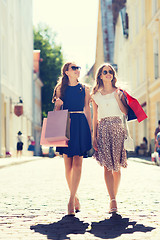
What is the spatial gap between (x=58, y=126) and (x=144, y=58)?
27.0 meters

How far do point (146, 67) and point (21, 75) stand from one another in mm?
11993

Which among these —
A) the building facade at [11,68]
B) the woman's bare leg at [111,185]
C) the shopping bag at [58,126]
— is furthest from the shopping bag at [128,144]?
the building facade at [11,68]

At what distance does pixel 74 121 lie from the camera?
631cm

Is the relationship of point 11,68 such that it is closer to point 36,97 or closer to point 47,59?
point 36,97

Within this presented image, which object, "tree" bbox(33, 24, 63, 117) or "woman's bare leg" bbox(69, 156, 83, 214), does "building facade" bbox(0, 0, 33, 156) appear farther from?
"woman's bare leg" bbox(69, 156, 83, 214)

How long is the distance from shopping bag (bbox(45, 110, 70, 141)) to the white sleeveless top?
53 centimetres

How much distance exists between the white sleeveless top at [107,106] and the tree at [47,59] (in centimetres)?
5067

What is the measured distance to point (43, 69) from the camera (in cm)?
5888

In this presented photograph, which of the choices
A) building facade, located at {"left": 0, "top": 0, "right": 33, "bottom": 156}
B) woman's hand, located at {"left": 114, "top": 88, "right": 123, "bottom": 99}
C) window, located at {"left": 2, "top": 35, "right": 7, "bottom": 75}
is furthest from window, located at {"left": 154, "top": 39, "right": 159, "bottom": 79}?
woman's hand, located at {"left": 114, "top": 88, "right": 123, "bottom": 99}

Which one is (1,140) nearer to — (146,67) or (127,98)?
(146,67)

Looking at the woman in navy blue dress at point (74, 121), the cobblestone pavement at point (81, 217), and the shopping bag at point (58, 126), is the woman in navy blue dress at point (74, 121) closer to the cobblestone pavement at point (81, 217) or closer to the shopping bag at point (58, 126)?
the shopping bag at point (58, 126)

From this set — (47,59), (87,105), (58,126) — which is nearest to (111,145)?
(87,105)

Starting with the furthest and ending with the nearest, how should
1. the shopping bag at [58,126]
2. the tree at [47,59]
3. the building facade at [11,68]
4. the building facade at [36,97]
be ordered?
1. the tree at [47,59]
2. the building facade at [36,97]
3. the building facade at [11,68]
4. the shopping bag at [58,126]

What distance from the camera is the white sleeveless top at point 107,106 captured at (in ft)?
21.0
